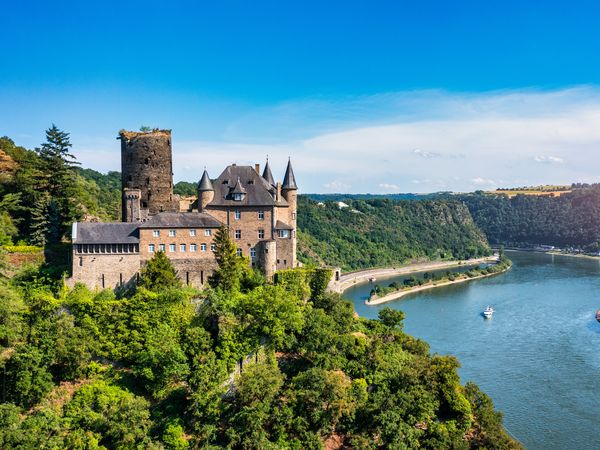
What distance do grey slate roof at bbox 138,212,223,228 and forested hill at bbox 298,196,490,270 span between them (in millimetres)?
57802

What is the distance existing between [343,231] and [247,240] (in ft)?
268

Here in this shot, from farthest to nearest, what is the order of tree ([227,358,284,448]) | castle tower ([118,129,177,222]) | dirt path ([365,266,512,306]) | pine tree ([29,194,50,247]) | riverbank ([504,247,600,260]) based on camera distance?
1. riverbank ([504,247,600,260])
2. dirt path ([365,266,512,306])
3. castle tower ([118,129,177,222])
4. pine tree ([29,194,50,247])
5. tree ([227,358,284,448])

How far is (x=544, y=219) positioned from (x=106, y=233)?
472ft

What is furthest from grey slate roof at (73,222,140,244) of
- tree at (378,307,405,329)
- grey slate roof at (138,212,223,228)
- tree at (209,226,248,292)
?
tree at (378,307,405,329)

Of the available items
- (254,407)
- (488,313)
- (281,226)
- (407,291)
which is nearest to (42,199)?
(281,226)

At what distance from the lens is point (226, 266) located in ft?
103

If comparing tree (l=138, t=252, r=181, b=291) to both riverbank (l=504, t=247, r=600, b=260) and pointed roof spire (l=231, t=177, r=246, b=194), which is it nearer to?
pointed roof spire (l=231, t=177, r=246, b=194)

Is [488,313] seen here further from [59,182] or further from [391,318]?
[59,182]

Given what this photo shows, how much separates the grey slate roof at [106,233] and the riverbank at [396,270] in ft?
166

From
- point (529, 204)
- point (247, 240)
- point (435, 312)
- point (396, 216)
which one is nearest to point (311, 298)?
point (247, 240)

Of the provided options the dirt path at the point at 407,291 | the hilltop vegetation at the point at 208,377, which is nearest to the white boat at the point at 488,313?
the dirt path at the point at 407,291

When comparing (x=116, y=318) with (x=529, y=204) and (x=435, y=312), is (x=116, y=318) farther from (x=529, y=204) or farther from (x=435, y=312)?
(x=529, y=204)

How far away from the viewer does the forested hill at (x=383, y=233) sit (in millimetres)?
104938

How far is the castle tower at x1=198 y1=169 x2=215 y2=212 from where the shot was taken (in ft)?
111
